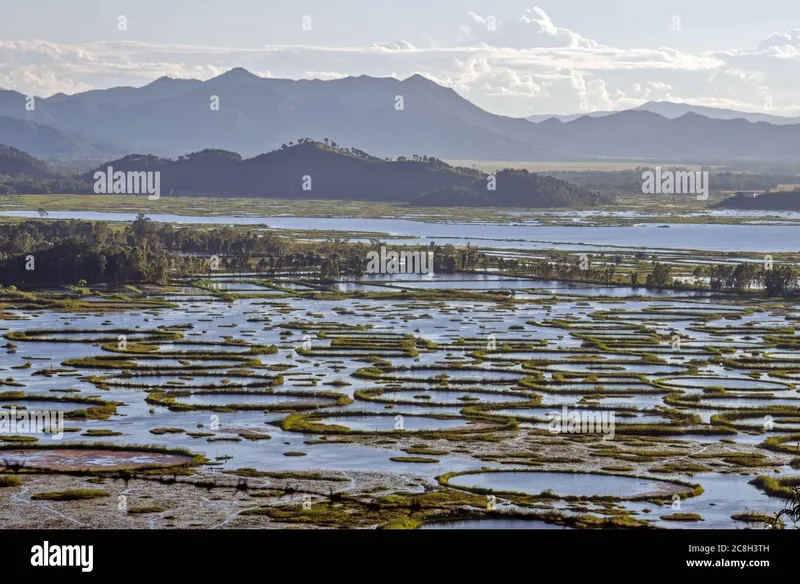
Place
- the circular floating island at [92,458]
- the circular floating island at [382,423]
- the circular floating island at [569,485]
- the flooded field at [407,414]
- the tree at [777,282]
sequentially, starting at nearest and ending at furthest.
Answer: the flooded field at [407,414] < the circular floating island at [569,485] < the circular floating island at [92,458] < the circular floating island at [382,423] < the tree at [777,282]

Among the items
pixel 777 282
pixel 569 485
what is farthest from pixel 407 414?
pixel 777 282

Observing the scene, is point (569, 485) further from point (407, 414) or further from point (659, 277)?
point (659, 277)

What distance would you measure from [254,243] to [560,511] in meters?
108

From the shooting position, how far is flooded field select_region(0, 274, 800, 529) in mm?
40156

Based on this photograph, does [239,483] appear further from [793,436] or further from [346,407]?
[793,436]

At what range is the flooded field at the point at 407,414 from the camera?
40156 mm

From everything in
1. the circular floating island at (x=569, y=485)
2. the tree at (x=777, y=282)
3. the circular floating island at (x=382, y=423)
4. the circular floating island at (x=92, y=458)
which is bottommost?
the circular floating island at (x=569, y=485)

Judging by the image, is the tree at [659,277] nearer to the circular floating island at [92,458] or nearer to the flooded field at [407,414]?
the flooded field at [407,414]

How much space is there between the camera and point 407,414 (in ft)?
182

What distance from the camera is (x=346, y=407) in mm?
57000

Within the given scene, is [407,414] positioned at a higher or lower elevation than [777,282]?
lower

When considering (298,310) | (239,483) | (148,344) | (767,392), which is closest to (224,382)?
(148,344)

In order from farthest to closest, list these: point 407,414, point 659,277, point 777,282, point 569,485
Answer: point 659,277 → point 777,282 → point 407,414 → point 569,485

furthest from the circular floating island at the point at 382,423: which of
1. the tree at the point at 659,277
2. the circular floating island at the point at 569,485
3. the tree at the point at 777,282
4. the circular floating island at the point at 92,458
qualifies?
the tree at the point at 659,277
